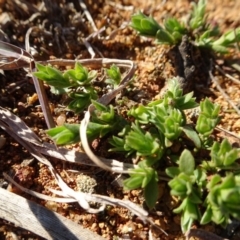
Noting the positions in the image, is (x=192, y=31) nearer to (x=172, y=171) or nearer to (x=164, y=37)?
(x=164, y=37)

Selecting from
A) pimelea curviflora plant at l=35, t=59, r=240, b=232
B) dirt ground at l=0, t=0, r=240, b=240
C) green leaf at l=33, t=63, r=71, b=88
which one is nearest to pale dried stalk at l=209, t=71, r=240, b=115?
dirt ground at l=0, t=0, r=240, b=240

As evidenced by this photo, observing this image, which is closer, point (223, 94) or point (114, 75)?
point (114, 75)

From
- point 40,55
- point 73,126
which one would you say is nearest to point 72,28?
point 40,55

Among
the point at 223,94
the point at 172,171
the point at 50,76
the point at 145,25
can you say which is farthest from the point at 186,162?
the point at 145,25

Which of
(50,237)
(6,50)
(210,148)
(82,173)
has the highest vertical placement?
(6,50)

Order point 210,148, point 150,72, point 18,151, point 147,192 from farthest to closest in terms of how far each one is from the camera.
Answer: point 150,72, point 18,151, point 210,148, point 147,192

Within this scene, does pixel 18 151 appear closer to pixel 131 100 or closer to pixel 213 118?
pixel 131 100

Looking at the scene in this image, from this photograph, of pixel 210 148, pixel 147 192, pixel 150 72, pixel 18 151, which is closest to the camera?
pixel 147 192
